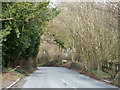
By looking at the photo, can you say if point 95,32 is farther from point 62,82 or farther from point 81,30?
point 62,82

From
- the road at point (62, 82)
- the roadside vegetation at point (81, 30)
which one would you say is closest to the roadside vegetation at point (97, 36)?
the roadside vegetation at point (81, 30)

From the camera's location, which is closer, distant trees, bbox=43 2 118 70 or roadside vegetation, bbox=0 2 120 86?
roadside vegetation, bbox=0 2 120 86

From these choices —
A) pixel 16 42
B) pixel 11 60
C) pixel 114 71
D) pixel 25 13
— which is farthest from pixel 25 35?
pixel 114 71

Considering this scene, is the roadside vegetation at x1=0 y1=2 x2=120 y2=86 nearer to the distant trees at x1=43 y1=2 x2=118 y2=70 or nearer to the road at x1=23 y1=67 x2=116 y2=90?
the distant trees at x1=43 y1=2 x2=118 y2=70

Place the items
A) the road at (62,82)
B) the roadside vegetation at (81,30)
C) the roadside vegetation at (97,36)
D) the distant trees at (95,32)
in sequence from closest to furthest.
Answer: the road at (62,82), the roadside vegetation at (81,30), the roadside vegetation at (97,36), the distant trees at (95,32)

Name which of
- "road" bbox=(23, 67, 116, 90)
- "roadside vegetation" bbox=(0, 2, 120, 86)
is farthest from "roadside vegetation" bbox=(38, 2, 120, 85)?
"road" bbox=(23, 67, 116, 90)

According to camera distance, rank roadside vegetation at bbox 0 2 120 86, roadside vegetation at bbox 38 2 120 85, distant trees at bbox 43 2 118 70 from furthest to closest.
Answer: distant trees at bbox 43 2 118 70
roadside vegetation at bbox 38 2 120 85
roadside vegetation at bbox 0 2 120 86

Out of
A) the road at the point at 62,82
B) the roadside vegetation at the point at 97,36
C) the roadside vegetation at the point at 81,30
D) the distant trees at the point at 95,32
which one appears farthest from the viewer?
the distant trees at the point at 95,32

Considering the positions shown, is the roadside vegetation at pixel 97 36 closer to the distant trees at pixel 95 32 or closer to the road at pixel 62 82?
the distant trees at pixel 95 32

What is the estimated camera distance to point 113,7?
56.5 ft

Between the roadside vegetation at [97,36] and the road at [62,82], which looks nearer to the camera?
the road at [62,82]

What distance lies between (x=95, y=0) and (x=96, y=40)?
4.58 meters

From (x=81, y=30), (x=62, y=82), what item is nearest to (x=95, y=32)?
(x=81, y=30)

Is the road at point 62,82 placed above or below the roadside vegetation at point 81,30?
below
